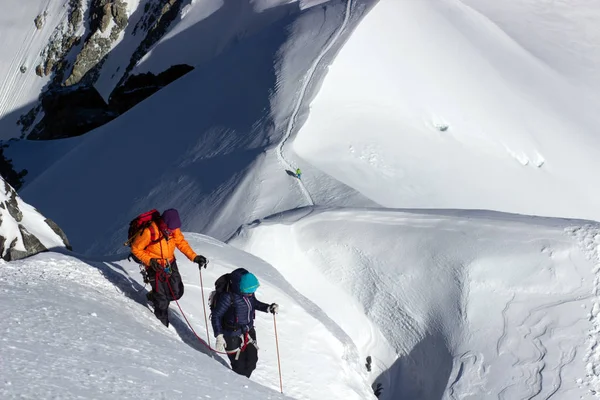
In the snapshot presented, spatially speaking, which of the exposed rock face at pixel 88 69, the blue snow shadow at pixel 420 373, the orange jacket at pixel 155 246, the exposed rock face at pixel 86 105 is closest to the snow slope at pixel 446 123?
the blue snow shadow at pixel 420 373

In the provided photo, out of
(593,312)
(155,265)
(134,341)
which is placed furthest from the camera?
(593,312)

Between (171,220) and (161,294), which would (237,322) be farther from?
(171,220)

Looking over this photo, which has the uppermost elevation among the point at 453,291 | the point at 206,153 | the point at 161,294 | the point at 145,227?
the point at 145,227

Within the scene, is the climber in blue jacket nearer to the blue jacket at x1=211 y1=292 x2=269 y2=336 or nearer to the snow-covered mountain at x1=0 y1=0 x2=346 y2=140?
the blue jacket at x1=211 y1=292 x2=269 y2=336

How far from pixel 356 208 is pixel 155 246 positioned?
4.71 meters

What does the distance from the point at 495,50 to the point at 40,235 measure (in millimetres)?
15058

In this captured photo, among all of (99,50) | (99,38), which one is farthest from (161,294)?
(99,38)

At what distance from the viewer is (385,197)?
13383mm

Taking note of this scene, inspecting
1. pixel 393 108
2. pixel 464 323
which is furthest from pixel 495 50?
pixel 464 323

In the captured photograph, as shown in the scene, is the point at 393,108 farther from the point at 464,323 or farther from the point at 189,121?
the point at 464,323

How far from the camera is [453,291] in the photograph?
1065 centimetres

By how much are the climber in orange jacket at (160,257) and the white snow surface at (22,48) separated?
36105mm

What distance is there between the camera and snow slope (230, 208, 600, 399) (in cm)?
977

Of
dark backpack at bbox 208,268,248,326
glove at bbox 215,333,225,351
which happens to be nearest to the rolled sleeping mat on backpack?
dark backpack at bbox 208,268,248,326
